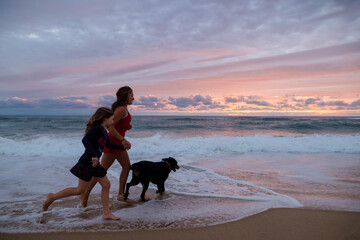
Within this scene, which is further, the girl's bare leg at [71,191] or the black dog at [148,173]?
the black dog at [148,173]

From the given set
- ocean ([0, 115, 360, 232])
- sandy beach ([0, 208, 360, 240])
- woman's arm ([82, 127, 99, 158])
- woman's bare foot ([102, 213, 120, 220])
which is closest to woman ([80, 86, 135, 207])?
woman's arm ([82, 127, 99, 158])

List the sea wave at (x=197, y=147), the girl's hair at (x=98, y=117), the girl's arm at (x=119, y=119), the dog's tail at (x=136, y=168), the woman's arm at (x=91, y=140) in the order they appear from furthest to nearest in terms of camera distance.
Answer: the sea wave at (x=197, y=147) → the dog's tail at (x=136, y=168) → the girl's arm at (x=119, y=119) → the girl's hair at (x=98, y=117) → the woman's arm at (x=91, y=140)

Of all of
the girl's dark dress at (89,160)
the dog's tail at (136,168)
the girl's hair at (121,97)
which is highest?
the girl's hair at (121,97)

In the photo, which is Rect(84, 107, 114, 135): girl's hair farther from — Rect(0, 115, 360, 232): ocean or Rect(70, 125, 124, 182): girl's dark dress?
A: Rect(0, 115, 360, 232): ocean

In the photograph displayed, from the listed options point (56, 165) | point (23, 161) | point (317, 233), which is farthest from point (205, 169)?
point (23, 161)

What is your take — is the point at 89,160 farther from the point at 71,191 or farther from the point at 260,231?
the point at 260,231

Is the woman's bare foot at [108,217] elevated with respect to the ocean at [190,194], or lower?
elevated

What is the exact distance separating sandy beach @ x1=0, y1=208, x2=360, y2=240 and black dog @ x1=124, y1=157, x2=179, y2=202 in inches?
50.1

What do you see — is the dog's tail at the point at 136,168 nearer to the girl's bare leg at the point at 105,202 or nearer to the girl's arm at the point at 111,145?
the girl's arm at the point at 111,145

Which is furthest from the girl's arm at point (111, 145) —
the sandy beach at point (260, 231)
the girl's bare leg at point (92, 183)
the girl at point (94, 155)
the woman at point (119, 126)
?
the sandy beach at point (260, 231)

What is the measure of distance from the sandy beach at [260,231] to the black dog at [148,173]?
1.27 meters

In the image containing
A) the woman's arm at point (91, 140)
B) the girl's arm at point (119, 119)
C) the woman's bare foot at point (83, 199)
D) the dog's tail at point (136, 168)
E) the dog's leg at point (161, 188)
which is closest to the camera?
the woman's arm at point (91, 140)

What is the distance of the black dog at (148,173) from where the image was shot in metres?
4.11

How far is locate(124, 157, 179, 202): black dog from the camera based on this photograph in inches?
162
